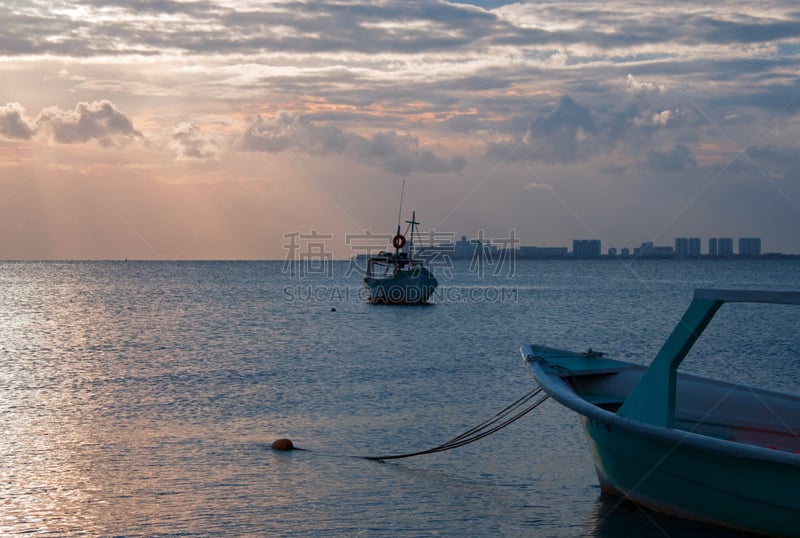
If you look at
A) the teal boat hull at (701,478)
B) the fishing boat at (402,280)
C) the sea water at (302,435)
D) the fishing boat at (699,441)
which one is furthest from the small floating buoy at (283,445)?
the fishing boat at (402,280)

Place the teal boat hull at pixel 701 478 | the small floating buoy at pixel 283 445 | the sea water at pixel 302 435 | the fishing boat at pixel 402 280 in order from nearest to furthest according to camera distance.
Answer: the teal boat hull at pixel 701 478
the sea water at pixel 302 435
the small floating buoy at pixel 283 445
the fishing boat at pixel 402 280

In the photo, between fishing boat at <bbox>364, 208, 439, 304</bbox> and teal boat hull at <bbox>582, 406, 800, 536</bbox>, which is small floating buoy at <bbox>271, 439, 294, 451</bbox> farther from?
fishing boat at <bbox>364, 208, 439, 304</bbox>

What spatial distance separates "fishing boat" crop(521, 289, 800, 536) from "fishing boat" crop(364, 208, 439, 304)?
52813 mm

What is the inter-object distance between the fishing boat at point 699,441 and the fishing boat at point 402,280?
52.8 meters

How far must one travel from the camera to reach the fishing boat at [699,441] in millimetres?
10320

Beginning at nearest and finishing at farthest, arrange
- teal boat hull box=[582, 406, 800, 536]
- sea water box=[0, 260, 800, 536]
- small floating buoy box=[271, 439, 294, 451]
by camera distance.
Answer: teal boat hull box=[582, 406, 800, 536] < sea water box=[0, 260, 800, 536] < small floating buoy box=[271, 439, 294, 451]

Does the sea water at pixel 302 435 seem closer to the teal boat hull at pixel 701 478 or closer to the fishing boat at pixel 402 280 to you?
the teal boat hull at pixel 701 478

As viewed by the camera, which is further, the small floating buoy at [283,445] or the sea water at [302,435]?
the small floating buoy at [283,445]

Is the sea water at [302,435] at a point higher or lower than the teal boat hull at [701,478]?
lower

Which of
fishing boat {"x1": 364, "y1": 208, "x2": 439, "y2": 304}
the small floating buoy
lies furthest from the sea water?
fishing boat {"x1": 364, "y1": 208, "x2": 439, "y2": 304}

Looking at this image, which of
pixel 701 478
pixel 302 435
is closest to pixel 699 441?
pixel 701 478

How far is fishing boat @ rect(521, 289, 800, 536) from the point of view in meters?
10.3

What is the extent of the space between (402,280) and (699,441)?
2334 inches

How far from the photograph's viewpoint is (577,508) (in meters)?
13.1
